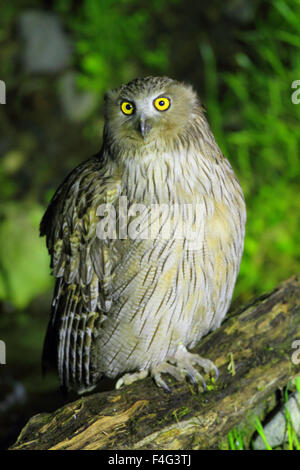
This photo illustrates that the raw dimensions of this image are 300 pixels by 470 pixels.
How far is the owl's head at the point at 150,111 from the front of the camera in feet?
6.73

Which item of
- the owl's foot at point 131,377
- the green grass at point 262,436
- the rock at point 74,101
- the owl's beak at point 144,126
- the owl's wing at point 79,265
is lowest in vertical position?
the green grass at point 262,436

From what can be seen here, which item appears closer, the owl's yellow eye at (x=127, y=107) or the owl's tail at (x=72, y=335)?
the owl's yellow eye at (x=127, y=107)

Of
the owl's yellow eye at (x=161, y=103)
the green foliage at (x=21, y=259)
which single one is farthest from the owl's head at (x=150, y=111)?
the green foliage at (x=21, y=259)

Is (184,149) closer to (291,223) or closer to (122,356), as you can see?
(122,356)

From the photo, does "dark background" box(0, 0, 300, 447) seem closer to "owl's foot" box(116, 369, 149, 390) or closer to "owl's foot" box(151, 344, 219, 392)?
"owl's foot" box(116, 369, 149, 390)

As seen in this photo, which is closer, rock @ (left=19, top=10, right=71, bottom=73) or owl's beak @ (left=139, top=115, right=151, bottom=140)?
owl's beak @ (left=139, top=115, right=151, bottom=140)

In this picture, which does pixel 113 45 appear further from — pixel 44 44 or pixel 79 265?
pixel 79 265

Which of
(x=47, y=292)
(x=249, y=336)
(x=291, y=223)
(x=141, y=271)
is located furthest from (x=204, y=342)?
(x=47, y=292)

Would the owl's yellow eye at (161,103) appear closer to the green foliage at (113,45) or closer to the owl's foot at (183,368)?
the owl's foot at (183,368)

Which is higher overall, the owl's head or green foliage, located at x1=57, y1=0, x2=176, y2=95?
green foliage, located at x1=57, y1=0, x2=176, y2=95

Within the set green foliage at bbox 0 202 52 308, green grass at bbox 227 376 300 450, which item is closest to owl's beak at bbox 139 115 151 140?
green grass at bbox 227 376 300 450

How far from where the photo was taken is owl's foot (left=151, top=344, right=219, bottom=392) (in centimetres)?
233

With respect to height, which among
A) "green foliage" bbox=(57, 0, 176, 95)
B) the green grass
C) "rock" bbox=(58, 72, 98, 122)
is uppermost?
"green foliage" bbox=(57, 0, 176, 95)

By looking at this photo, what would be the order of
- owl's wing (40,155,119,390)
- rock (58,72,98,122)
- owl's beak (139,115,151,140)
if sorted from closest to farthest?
owl's beak (139,115,151,140), owl's wing (40,155,119,390), rock (58,72,98,122)
